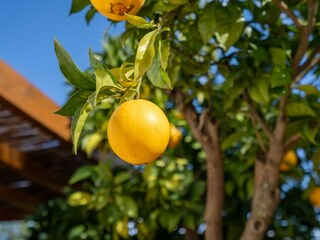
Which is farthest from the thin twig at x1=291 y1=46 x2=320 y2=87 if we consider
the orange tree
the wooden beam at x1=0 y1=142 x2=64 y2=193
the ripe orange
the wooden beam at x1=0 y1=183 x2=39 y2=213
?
the wooden beam at x1=0 y1=183 x2=39 y2=213

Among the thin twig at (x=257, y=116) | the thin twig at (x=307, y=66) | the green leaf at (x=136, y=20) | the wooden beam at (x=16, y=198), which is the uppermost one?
the green leaf at (x=136, y=20)

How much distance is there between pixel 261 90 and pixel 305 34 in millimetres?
170

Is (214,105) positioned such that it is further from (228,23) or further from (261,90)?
(228,23)

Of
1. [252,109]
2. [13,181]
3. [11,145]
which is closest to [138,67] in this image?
[252,109]

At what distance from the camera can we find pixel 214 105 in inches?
60.6

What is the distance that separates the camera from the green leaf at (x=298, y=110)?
1.25m

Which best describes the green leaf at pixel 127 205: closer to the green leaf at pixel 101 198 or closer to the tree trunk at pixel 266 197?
the green leaf at pixel 101 198

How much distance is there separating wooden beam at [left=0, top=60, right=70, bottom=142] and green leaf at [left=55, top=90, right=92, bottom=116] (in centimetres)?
127

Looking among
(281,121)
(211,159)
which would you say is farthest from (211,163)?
(281,121)

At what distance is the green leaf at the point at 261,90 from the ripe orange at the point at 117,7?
0.50 meters

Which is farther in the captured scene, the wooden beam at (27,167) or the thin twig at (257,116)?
the wooden beam at (27,167)

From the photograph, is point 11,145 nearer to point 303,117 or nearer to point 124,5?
point 303,117

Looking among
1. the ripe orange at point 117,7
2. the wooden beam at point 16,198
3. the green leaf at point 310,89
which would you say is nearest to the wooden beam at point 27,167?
the wooden beam at point 16,198

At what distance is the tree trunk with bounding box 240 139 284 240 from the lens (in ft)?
4.45
